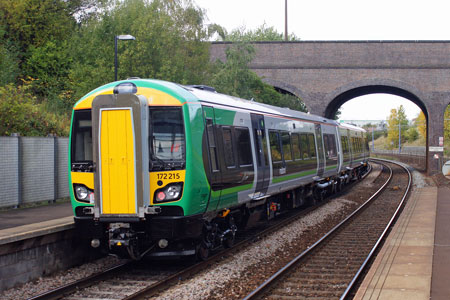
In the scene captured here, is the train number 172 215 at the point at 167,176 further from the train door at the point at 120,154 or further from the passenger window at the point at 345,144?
the passenger window at the point at 345,144

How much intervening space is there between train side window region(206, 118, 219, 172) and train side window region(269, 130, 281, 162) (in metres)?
3.59

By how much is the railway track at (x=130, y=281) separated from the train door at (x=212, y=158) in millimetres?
1199

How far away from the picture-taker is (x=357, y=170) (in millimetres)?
31859

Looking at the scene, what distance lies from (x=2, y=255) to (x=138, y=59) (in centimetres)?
1740

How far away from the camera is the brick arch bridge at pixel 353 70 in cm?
3841

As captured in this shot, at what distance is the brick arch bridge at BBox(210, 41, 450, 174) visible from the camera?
38406 millimetres

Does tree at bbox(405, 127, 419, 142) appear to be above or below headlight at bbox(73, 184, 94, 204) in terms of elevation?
above

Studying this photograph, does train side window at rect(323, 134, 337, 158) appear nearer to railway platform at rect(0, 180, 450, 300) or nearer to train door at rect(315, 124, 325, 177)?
train door at rect(315, 124, 325, 177)

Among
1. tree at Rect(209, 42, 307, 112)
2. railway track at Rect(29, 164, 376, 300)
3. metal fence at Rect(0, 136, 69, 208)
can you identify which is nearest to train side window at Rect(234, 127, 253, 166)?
railway track at Rect(29, 164, 376, 300)

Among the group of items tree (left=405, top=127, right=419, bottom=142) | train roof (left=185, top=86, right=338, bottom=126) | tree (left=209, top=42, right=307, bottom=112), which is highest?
tree (left=209, top=42, right=307, bottom=112)

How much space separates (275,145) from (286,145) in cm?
123

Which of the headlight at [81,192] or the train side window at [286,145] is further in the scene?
the train side window at [286,145]

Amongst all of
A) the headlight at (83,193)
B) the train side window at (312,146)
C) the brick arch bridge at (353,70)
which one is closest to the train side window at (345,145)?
the train side window at (312,146)

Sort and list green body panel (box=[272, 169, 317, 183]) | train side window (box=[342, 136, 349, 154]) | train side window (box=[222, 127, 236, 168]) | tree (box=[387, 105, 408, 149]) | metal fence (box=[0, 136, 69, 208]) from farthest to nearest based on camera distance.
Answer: tree (box=[387, 105, 408, 149])
train side window (box=[342, 136, 349, 154])
metal fence (box=[0, 136, 69, 208])
green body panel (box=[272, 169, 317, 183])
train side window (box=[222, 127, 236, 168])
